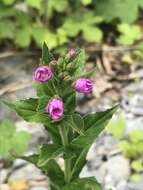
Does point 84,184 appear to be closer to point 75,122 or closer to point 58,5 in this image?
point 75,122

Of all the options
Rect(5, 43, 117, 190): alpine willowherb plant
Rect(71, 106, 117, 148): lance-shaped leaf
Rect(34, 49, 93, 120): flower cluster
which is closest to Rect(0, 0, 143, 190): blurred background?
Rect(5, 43, 117, 190): alpine willowherb plant

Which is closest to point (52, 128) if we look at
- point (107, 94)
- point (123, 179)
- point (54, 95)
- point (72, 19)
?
point (54, 95)

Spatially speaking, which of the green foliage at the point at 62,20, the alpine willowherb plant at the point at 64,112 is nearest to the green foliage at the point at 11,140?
the alpine willowherb plant at the point at 64,112

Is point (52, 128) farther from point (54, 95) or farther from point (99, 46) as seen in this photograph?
point (99, 46)

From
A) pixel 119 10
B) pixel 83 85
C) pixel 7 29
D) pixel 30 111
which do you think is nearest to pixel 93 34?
pixel 119 10

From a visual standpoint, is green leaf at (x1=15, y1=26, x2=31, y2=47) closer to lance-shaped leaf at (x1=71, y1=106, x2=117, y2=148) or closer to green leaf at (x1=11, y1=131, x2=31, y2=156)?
green leaf at (x1=11, y1=131, x2=31, y2=156)

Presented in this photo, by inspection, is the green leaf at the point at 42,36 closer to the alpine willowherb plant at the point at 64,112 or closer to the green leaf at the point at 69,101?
the alpine willowherb plant at the point at 64,112

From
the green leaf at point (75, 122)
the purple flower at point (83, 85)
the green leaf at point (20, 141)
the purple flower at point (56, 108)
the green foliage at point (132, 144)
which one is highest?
the purple flower at point (83, 85)
